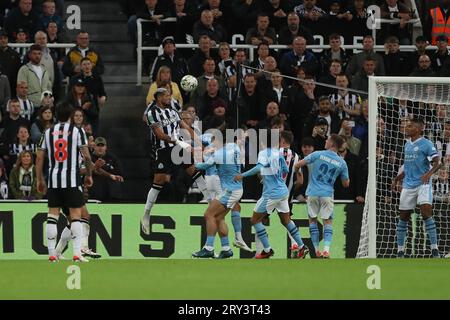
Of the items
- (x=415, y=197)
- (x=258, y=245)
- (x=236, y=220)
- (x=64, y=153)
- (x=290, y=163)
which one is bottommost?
(x=258, y=245)

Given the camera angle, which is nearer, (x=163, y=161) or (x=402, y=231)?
(x=402, y=231)

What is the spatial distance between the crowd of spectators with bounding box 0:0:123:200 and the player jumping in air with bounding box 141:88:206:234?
44.2 inches

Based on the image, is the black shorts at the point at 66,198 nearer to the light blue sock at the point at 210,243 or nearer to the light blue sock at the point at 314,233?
the light blue sock at the point at 210,243

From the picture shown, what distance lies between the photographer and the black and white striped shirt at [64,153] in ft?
50.6

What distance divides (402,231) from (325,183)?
132 cm

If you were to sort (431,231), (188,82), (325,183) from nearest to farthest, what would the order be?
1. (325,183)
2. (431,231)
3. (188,82)

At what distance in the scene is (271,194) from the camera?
1719cm

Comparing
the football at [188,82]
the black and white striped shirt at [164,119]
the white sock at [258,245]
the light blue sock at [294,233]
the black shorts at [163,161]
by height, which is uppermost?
the football at [188,82]

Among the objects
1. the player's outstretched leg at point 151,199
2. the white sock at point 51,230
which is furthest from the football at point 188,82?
the white sock at point 51,230

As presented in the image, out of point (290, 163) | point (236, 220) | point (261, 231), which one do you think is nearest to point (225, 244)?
point (261, 231)

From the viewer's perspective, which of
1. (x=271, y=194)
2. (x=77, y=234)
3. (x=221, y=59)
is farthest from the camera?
(x=221, y=59)

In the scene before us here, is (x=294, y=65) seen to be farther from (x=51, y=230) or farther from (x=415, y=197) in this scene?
(x=51, y=230)

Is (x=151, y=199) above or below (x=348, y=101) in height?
below

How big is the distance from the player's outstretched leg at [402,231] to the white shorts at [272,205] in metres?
1.78
